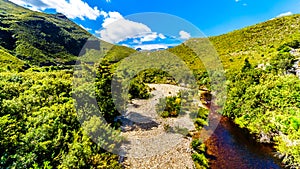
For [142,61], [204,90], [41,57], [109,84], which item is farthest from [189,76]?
[41,57]

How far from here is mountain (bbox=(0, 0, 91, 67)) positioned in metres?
86.4

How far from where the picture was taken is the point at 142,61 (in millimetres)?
63281

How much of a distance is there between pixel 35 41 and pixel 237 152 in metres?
115

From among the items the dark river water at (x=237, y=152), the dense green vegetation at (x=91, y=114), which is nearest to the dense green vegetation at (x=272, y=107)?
the dense green vegetation at (x=91, y=114)

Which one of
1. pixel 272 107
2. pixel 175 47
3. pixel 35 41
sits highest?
pixel 175 47

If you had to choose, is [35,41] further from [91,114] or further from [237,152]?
[237,152]

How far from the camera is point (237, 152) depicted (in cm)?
1930

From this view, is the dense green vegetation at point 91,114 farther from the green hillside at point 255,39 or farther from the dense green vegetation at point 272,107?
the green hillside at point 255,39

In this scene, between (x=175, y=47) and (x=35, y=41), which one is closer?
(x=175, y=47)

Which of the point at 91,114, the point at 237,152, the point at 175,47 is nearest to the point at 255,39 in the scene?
the point at 175,47

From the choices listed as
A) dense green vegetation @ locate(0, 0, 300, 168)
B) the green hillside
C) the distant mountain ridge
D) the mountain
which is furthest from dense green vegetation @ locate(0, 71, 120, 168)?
the mountain

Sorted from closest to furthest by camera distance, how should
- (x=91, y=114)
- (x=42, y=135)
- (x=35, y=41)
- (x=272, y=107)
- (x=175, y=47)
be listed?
(x=42, y=135)
(x=91, y=114)
(x=272, y=107)
(x=175, y=47)
(x=35, y=41)

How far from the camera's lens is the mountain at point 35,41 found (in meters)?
86.4

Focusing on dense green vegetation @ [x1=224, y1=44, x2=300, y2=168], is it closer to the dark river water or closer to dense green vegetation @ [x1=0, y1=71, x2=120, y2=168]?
the dark river water
